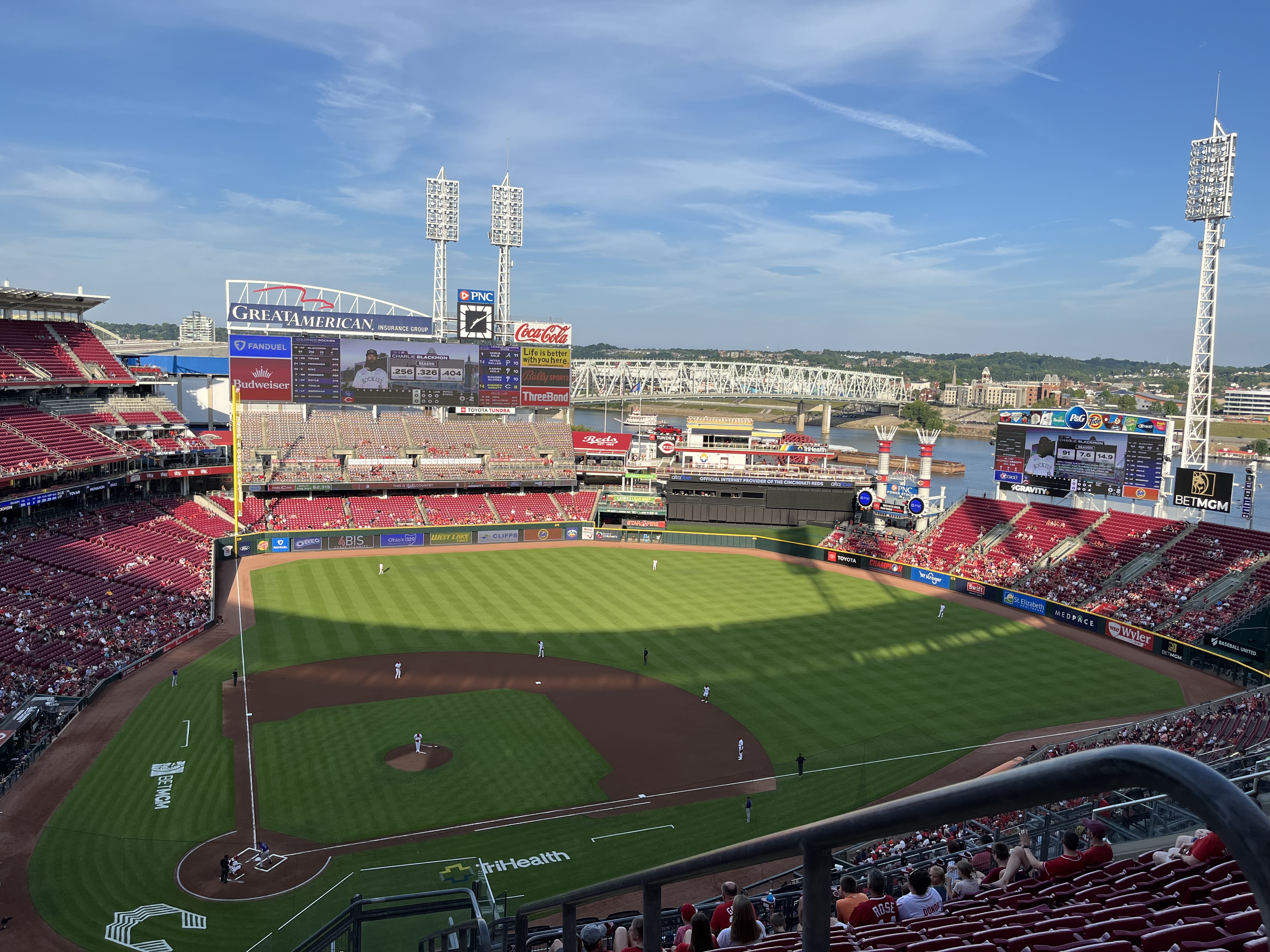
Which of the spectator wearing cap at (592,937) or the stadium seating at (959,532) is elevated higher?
the spectator wearing cap at (592,937)

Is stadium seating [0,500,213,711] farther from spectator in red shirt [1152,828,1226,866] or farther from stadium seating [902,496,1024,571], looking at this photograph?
stadium seating [902,496,1024,571]

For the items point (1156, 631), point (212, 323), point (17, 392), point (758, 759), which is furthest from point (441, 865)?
point (212, 323)

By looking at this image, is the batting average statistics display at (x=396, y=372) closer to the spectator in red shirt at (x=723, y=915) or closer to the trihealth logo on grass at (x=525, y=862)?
the trihealth logo on grass at (x=525, y=862)

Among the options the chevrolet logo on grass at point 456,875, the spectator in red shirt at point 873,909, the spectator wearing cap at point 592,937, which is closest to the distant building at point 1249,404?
the chevrolet logo on grass at point 456,875

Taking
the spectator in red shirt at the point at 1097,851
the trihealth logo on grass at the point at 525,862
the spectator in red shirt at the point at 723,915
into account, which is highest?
the spectator in red shirt at the point at 1097,851

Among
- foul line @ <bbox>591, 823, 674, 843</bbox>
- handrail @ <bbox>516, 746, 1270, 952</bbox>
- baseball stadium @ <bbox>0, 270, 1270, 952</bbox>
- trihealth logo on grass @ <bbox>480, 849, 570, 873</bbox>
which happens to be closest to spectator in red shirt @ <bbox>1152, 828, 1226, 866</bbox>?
baseball stadium @ <bbox>0, 270, 1270, 952</bbox>

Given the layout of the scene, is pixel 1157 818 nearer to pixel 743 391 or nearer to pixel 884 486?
pixel 884 486
